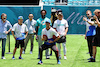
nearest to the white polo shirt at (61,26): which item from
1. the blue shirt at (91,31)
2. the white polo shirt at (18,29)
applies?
the blue shirt at (91,31)

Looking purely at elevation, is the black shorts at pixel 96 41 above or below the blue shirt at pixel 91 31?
Answer: below

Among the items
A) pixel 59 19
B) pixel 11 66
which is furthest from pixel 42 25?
pixel 11 66

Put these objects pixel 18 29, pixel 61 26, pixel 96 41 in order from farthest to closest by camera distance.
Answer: pixel 18 29 < pixel 61 26 < pixel 96 41

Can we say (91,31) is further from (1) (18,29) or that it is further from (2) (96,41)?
(1) (18,29)

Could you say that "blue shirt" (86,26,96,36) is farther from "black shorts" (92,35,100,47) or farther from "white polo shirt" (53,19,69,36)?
"white polo shirt" (53,19,69,36)

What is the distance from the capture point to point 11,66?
1028 cm

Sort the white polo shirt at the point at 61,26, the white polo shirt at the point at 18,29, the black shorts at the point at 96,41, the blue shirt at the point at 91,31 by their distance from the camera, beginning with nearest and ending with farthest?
the black shorts at the point at 96,41 → the blue shirt at the point at 91,31 → the white polo shirt at the point at 61,26 → the white polo shirt at the point at 18,29

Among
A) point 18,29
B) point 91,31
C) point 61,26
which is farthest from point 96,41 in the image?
point 18,29

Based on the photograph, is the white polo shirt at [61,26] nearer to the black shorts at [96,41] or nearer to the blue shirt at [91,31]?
the blue shirt at [91,31]

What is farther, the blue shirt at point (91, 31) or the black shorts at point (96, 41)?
the blue shirt at point (91, 31)

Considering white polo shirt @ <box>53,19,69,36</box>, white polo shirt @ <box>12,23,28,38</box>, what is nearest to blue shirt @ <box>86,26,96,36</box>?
white polo shirt @ <box>53,19,69,36</box>

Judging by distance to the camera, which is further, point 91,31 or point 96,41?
point 91,31

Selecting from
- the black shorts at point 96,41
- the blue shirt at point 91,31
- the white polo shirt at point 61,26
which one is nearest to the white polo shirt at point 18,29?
the white polo shirt at point 61,26

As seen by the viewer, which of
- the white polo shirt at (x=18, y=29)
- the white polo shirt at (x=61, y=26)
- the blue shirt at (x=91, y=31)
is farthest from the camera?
the white polo shirt at (x=18, y=29)
